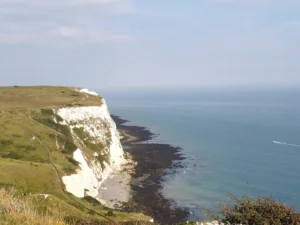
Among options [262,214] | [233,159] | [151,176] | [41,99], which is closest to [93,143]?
[151,176]

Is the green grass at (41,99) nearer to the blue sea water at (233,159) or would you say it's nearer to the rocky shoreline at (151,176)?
the rocky shoreline at (151,176)

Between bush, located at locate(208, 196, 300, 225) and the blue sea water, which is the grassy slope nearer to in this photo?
bush, located at locate(208, 196, 300, 225)

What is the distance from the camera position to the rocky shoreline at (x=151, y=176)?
187 feet

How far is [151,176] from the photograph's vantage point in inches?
3054

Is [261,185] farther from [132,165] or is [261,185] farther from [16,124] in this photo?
[16,124]

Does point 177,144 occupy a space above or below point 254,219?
below

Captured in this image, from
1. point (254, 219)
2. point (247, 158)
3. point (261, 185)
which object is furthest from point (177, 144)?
point (254, 219)

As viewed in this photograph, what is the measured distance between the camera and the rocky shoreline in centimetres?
5700

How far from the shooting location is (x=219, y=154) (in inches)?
4026

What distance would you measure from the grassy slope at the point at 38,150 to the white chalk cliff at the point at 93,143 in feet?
11.2

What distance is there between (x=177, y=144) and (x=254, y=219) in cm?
10818

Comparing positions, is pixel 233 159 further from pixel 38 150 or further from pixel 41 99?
pixel 41 99

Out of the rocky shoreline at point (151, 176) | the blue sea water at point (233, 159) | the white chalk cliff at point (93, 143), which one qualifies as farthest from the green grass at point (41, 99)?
the blue sea water at point (233, 159)

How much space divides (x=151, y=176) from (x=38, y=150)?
2804 centimetres
